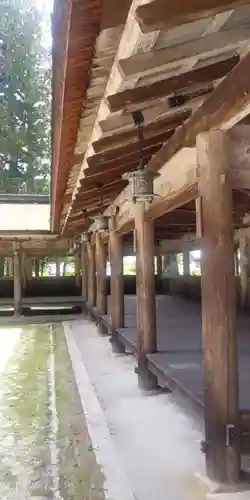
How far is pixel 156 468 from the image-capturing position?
350cm

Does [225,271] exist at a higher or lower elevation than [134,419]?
higher

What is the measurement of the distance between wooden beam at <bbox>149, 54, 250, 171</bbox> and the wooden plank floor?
1.65 meters

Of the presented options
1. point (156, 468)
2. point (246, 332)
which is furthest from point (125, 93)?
point (246, 332)

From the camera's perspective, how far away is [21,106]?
26.9m

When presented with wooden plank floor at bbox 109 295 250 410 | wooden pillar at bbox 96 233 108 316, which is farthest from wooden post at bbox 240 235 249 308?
wooden pillar at bbox 96 233 108 316

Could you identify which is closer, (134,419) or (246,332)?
(134,419)

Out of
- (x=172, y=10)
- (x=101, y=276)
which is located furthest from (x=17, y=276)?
(x=172, y=10)

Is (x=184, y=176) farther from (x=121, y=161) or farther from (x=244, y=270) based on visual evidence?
(x=244, y=270)

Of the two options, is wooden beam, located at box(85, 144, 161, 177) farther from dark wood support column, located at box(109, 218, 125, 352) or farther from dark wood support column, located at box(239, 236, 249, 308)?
dark wood support column, located at box(239, 236, 249, 308)

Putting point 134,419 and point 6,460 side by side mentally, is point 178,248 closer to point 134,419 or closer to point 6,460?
point 134,419

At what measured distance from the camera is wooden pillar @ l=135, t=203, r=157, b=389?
5.20m

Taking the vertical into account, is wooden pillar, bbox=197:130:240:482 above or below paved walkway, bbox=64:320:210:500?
above

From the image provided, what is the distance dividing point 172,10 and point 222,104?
0.88 m

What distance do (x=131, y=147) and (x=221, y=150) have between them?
162 centimetres
